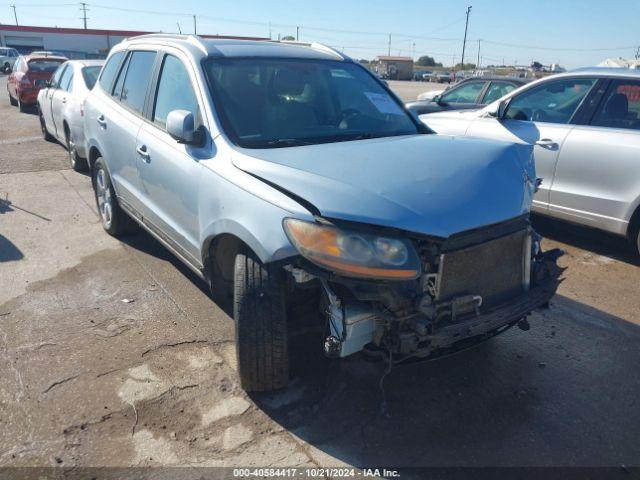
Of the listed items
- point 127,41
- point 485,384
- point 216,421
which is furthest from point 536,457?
point 127,41

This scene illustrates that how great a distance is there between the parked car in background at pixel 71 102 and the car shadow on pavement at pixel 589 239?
6.19 meters

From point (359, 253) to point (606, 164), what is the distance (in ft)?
11.8

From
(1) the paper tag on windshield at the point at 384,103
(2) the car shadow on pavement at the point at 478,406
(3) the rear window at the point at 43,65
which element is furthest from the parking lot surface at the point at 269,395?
(3) the rear window at the point at 43,65

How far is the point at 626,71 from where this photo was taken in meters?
5.18

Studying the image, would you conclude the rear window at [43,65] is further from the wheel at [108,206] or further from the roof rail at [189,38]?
the roof rail at [189,38]

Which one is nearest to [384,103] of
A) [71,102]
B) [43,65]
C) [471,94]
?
[71,102]

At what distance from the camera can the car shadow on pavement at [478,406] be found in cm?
268

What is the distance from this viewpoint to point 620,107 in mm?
5098

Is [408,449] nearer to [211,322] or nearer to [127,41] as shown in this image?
[211,322]

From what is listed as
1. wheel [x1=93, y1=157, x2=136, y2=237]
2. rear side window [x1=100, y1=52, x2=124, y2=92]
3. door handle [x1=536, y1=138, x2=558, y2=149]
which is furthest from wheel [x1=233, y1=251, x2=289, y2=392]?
door handle [x1=536, y1=138, x2=558, y2=149]

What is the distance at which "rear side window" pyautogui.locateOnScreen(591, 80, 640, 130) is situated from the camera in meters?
4.98

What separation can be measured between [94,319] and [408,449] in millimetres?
2438

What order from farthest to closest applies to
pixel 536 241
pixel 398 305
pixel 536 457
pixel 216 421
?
pixel 536 241, pixel 216 421, pixel 536 457, pixel 398 305

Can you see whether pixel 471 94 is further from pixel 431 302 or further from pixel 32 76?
pixel 32 76
